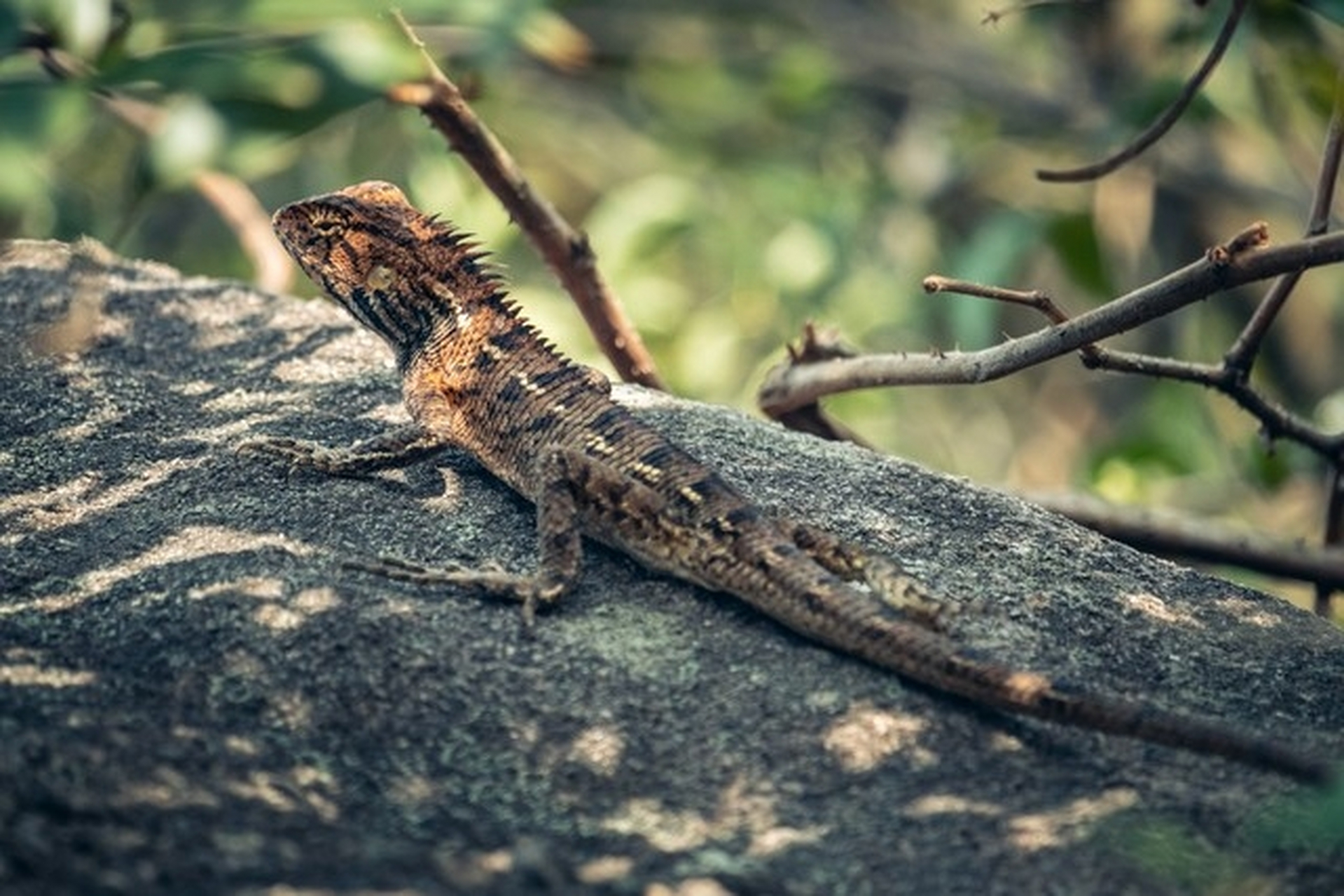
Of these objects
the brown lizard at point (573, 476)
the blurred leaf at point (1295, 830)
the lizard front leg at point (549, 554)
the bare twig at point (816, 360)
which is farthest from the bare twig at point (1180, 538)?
the blurred leaf at point (1295, 830)

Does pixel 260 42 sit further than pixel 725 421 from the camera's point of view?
No

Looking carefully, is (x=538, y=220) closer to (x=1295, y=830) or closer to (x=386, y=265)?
(x=386, y=265)

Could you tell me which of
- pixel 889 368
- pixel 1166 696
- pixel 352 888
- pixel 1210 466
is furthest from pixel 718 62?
pixel 352 888

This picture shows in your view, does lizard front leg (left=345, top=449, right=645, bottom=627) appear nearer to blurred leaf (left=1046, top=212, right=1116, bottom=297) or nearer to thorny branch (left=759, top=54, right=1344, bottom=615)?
thorny branch (left=759, top=54, right=1344, bottom=615)

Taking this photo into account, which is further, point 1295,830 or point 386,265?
point 386,265

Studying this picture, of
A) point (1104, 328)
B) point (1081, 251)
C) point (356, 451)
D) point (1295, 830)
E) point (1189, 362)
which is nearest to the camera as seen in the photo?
point (1295, 830)

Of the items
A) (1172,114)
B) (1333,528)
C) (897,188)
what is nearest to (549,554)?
(1172,114)

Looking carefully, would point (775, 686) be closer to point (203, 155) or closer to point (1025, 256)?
point (203, 155)
